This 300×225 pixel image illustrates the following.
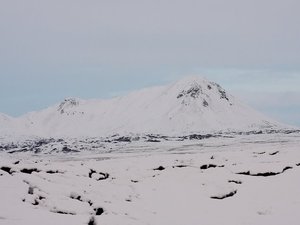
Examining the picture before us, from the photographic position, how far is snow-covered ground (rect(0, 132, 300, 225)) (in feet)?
51.7

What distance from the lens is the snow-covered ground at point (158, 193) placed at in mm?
15750

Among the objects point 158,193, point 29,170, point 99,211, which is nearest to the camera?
point 99,211

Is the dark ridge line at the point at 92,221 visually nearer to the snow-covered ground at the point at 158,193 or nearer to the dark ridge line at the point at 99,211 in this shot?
the snow-covered ground at the point at 158,193

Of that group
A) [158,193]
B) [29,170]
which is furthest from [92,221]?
[29,170]

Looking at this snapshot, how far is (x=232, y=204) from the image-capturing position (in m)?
22.2

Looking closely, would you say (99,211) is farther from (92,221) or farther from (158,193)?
(158,193)

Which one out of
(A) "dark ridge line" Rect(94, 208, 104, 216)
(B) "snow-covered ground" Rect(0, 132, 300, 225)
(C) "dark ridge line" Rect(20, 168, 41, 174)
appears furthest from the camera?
(C) "dark ridge line" Rect(20, 168, 41, 174)

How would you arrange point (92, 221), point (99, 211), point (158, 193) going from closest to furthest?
point (92, 221)
point (99, 211)
point (158, 193)

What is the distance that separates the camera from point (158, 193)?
23.9 meters

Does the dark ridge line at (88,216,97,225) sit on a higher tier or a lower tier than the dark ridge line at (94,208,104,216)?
higher

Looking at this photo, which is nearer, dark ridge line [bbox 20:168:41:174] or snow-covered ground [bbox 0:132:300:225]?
snow-covered ground [bbox 0:132:300:225]

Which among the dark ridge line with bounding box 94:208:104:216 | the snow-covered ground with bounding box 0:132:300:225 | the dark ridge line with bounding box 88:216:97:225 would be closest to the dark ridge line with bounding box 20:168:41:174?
the snow-covered ground with bounding box 0:132:300:225

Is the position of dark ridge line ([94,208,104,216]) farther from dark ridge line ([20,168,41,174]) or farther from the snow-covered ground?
dark ridge line ([20,168,41,174])

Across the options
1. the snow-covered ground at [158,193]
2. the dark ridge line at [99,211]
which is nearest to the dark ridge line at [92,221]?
the snow-covered ground at [158,193]
